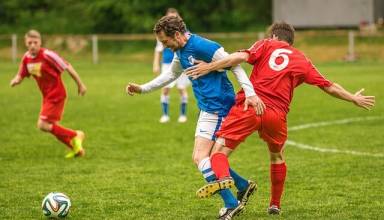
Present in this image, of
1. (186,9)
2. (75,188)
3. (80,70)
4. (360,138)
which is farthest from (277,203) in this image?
(186,9)

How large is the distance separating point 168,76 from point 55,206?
1570 millimetres

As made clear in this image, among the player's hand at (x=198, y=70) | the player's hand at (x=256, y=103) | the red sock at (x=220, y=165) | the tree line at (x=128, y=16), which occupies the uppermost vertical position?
the player's hand at (x=198, y=70)

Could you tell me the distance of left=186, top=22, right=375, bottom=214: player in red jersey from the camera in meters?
6.72

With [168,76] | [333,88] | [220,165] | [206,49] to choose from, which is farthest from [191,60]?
[333,88]

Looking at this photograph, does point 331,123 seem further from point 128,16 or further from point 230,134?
point 128,16

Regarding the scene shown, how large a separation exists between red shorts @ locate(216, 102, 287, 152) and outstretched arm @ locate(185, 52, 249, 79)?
38cm

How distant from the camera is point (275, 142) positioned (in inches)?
271

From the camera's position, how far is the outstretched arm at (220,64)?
21.9 ft

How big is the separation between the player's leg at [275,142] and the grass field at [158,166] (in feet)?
0.65

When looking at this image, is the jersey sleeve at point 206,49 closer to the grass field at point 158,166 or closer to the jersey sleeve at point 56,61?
the grass field at point 158,166

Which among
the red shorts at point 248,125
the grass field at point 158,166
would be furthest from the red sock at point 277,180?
the red shorts at point 248,125

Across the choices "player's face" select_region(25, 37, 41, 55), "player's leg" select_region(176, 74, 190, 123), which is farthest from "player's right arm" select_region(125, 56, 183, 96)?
"player's leg" select_region(176, 74, 190, 123)

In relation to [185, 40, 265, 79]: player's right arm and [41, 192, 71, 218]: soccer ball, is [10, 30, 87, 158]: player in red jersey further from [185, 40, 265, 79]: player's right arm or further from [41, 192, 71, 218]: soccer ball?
[185, 40, 265, 79]: player's right arm

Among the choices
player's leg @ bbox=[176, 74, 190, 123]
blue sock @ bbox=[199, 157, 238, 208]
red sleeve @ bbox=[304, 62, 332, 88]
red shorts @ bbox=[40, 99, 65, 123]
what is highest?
red sleeve @ bbox=[304, 62, 332, 88]
